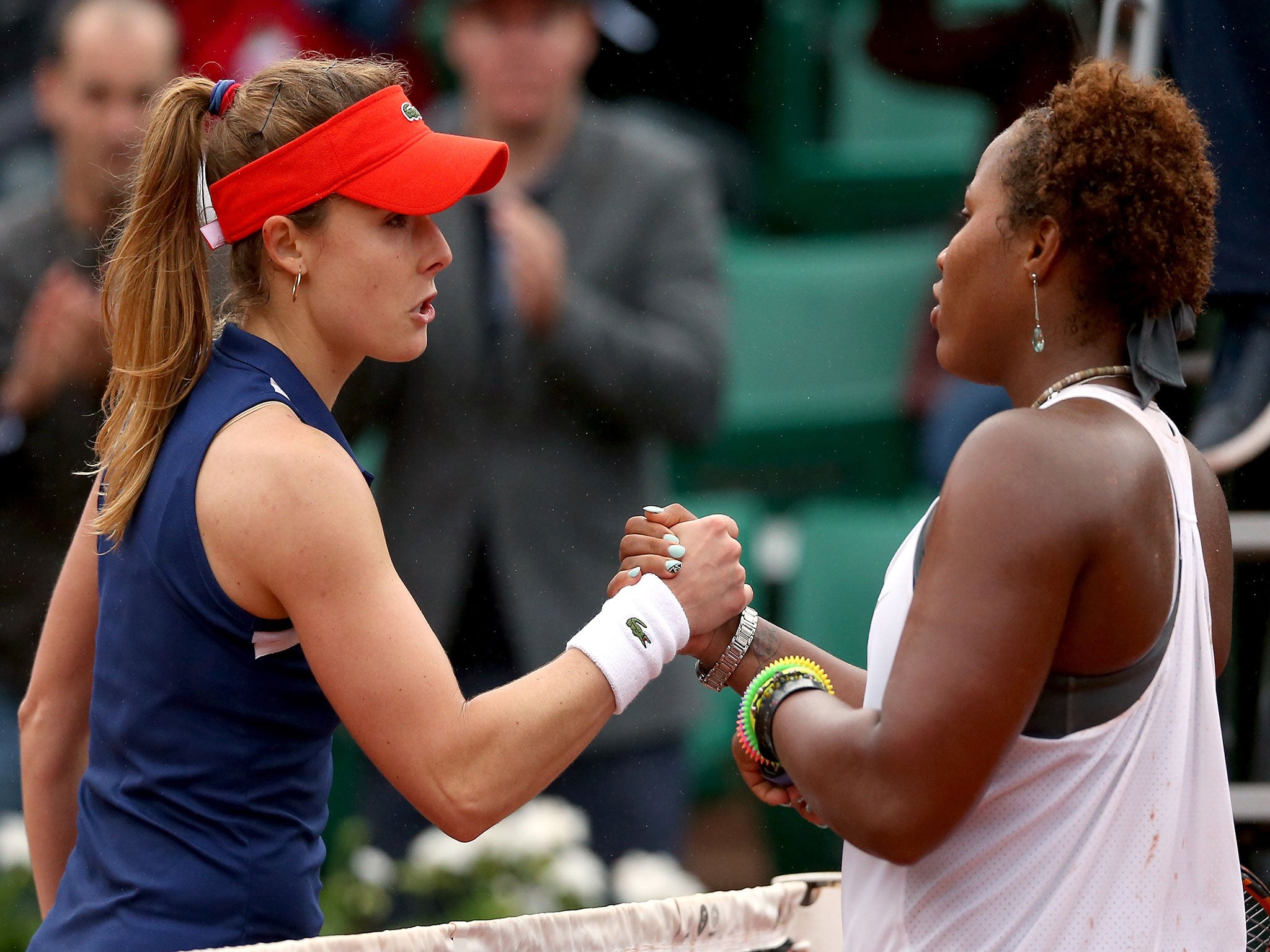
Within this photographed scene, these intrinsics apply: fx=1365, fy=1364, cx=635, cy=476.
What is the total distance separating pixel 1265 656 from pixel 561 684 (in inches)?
88.1

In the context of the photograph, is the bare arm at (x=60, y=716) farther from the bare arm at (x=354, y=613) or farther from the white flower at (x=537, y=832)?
the white flower at (x=537, y=832)

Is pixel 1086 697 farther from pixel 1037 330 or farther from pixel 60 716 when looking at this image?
pixel 60 716

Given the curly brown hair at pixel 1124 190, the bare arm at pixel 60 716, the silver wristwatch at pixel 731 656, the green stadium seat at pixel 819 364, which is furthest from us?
the green stadium seat at pixel 819 364

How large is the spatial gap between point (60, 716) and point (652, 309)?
1.77m

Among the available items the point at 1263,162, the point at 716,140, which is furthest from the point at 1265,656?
the point at 716,140

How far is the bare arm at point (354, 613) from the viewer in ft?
5.22

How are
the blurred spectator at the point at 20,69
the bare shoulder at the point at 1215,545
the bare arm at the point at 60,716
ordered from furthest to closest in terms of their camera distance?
1. the blurred spectator at the point at 20,69
2. the bare arm at the point at 60,716
3. the bare shoulder at the point at 1215,545

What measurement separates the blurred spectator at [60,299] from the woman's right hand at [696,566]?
1663 millimetres

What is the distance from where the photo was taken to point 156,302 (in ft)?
5.82

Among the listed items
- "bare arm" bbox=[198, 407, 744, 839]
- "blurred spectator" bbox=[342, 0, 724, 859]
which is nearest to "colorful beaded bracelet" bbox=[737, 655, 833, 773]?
"bare arm" bbox=[198, 407, 744, 839]

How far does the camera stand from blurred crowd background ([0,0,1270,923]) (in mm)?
3107

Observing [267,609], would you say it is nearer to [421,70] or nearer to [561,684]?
[561,684]

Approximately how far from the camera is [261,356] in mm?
1759

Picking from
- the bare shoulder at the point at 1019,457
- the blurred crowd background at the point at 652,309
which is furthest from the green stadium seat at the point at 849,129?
the bare shoulder at the point at 1019,457
